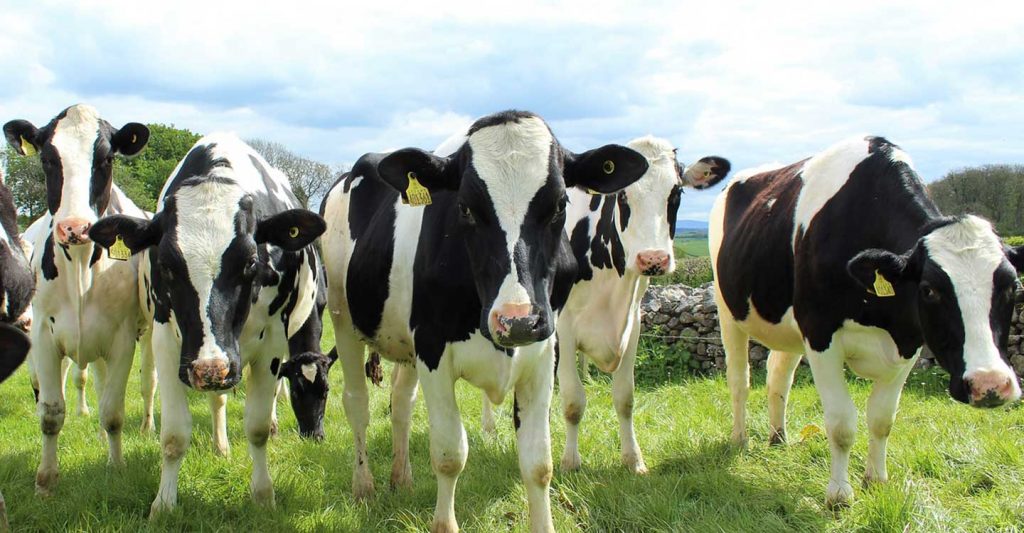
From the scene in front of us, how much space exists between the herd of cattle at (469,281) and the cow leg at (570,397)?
0.02 m

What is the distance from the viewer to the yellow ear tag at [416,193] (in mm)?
4246

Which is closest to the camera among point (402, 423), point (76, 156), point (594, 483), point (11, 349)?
point (11, 349)

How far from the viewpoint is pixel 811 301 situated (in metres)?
5.36

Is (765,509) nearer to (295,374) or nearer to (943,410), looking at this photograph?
(295,374)

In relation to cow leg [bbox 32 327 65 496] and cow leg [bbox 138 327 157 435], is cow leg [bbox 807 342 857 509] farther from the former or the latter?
cow leg [bbox 138 327 157 435]

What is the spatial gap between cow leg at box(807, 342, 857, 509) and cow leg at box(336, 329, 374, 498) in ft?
10.3

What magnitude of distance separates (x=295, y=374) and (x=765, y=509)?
3.63m

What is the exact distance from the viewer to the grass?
189 inches

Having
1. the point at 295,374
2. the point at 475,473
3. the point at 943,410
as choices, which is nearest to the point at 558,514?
the point at 475,473

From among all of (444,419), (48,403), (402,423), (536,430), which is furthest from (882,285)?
(48,403)

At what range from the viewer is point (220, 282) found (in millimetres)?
4422

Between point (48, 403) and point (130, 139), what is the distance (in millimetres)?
2046

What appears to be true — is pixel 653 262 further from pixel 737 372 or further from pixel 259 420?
pixel 259 420

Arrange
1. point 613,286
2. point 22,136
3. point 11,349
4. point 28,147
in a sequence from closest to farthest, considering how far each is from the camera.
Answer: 1. point 11,349
2. point 22,136
3. point 28,147
4. point 613,286
